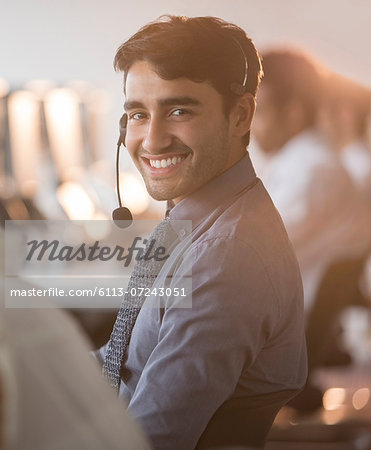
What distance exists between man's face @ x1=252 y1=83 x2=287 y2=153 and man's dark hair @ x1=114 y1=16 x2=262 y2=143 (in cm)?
18

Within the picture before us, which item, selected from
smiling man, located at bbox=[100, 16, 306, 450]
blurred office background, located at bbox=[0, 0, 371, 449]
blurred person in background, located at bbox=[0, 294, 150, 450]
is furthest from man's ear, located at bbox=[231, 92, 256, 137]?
blurred person in background, located at bbox=[0, 294, 150, 450]

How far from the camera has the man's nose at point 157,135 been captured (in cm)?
102

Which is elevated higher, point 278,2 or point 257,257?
point 278,2

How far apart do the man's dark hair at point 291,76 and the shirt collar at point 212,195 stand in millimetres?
207

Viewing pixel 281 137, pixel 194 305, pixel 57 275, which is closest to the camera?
pixel 194 305

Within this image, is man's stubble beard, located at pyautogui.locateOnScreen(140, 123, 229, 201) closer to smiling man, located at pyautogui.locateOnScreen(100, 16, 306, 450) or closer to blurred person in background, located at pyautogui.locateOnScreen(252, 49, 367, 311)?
smiling man, located at pyautogui.locateOnScreen(100, 16, 306, 450)

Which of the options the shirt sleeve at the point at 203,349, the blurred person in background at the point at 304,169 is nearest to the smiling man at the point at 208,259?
the shirt sleeve at the point at 203,349

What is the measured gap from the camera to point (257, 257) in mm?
971

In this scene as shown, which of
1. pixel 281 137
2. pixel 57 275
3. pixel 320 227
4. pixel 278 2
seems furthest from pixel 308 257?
pixel 57 275

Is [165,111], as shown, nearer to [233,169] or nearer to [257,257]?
[233,169]

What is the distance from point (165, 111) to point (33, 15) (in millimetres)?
426

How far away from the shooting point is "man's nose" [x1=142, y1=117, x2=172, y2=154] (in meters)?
1.02

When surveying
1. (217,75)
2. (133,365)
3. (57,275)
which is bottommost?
(133,365)

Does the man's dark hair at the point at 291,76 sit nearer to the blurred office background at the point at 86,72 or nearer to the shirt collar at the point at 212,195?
the blurred office background at the point at 86,72
